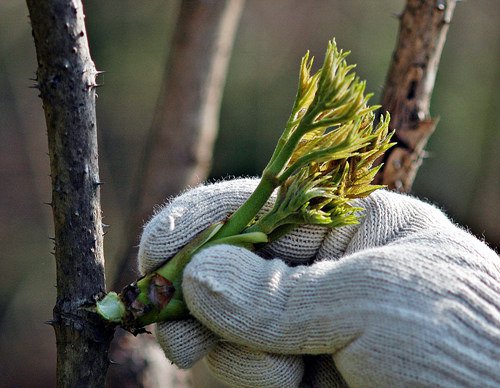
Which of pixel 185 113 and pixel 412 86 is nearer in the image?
pixel 412 86

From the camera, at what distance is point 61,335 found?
0.98 metres

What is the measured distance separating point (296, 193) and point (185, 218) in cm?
16

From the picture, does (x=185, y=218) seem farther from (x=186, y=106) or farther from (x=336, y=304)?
(x=186, y=106)

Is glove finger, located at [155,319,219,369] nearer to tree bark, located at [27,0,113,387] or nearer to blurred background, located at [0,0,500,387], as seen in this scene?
tree bark, located at [27,0,113,387]

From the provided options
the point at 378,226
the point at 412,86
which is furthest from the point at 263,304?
the point at 412,86

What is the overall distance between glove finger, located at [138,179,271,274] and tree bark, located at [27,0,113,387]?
0.07 m

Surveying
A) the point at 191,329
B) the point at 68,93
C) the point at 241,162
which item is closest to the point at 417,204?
the point at 191,329

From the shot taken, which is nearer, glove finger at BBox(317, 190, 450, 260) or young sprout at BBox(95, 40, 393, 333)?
young sprout at BBox(95, 40, 393, 333)

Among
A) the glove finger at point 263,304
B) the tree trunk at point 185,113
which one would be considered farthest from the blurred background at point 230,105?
the glove finger at point 263,304

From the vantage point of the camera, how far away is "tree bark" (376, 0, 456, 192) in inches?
60.4

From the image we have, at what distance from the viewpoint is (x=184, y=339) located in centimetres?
94

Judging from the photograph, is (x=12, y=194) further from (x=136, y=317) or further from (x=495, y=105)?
(x=136, y=317)

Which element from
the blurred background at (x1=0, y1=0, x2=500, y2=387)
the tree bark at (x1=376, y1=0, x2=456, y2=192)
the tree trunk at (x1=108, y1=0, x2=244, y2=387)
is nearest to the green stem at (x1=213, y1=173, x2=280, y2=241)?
the tree bark at (x1=376, y1=0, x2=456, y2=192)

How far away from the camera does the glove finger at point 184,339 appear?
0.94 meters
